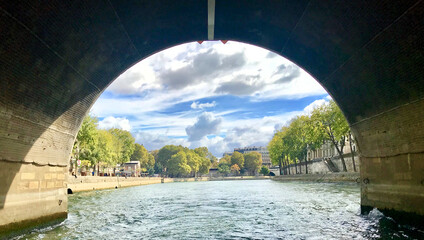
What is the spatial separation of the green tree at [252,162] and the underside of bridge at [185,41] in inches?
7248

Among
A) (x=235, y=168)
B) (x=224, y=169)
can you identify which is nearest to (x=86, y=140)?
(x=224, y=169)

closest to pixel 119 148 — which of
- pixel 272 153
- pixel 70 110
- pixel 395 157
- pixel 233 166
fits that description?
pixel 272 153

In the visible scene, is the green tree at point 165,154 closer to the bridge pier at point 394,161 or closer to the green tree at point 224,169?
the green tree at point 224,169

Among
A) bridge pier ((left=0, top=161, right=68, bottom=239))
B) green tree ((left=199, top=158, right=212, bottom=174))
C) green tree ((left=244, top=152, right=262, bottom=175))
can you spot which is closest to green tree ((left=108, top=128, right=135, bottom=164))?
bridge pier ((left=0, top=161, right=68, bottom=239))

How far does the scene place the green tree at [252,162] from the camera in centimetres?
19501

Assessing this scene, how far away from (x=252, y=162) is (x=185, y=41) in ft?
610

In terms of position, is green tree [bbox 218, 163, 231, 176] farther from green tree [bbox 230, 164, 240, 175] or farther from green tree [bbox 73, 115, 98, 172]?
green tree [bbox 73, 115, 98, 172]

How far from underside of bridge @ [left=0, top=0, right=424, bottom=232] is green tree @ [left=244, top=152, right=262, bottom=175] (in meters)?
184

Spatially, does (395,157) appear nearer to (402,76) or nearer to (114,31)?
(402,76)

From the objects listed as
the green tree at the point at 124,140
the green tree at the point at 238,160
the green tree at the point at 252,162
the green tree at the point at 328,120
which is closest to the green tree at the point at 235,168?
the green tree at the point at 238,160

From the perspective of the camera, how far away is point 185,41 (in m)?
13.1

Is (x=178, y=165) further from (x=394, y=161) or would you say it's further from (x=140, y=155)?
(x=394, y=161)

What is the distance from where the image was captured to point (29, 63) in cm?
856

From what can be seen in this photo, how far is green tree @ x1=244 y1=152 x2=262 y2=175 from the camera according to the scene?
195 meters
